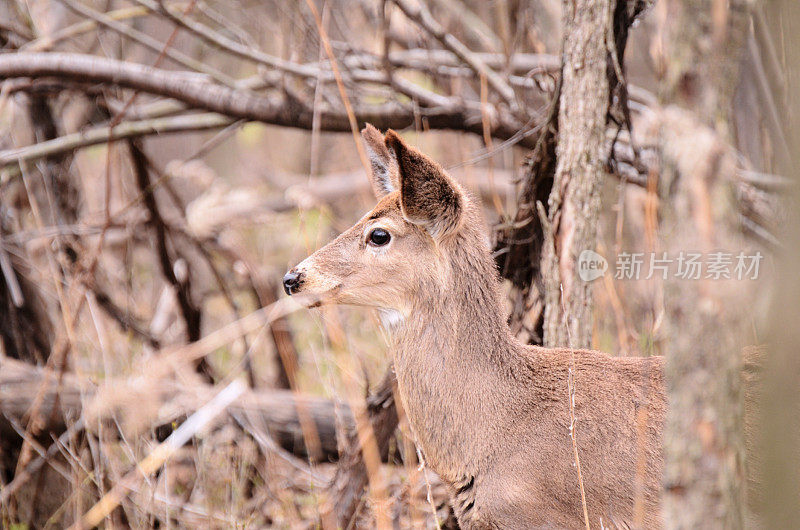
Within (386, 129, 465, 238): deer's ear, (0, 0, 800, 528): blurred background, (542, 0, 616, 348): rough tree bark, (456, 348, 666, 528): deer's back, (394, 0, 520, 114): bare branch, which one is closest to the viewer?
(456, 348, 666, 528): deer's back

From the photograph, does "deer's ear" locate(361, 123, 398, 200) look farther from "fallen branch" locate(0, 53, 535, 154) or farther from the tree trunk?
the tree trunk

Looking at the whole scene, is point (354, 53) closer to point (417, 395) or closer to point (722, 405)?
point (417, 395)

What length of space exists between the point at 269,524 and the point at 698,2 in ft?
11.9

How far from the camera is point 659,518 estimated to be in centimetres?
275

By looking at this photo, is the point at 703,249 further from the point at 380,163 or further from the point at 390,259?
the point at 380,163

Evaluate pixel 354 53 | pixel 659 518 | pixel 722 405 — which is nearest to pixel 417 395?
pixel 659 518

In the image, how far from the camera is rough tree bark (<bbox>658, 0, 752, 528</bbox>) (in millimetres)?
1782

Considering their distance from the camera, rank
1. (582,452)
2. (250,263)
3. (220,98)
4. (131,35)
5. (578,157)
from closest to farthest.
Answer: (582,452) → (578,157) → (220,98) → (131,35) → (250,263)

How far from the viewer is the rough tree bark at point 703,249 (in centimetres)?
178

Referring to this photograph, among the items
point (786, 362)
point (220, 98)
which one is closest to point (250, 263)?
point (220, 98)

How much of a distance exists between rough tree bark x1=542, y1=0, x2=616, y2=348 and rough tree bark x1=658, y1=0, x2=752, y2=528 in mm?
1675

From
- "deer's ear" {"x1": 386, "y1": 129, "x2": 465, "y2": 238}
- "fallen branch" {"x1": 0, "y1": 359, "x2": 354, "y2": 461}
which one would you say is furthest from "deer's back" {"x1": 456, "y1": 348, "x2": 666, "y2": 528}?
"fallen branch" {"x1": 0, "y1": 359, "x2": 354, "y2": 461}

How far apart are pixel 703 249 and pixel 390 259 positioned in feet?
5.10

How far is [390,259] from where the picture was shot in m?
3.21
